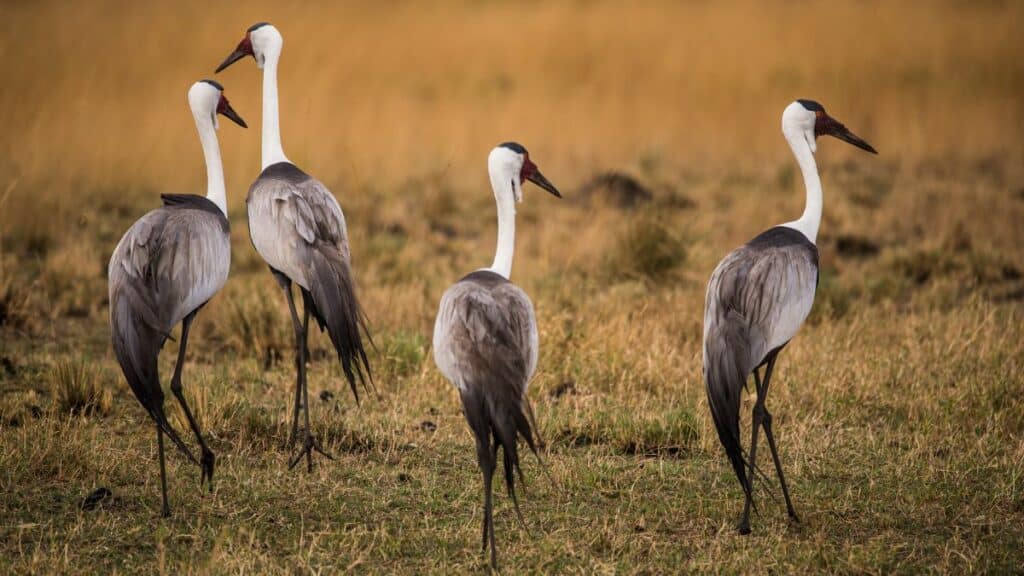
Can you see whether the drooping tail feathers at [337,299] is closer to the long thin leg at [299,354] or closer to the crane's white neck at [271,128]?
the long thin leg at [299,354]

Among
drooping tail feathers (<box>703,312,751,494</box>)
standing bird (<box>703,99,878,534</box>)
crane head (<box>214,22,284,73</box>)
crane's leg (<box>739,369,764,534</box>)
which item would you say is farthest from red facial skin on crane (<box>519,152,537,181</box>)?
crane head (<box>214,22,284,73</box>)

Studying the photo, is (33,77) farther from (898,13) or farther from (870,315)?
(898,13)

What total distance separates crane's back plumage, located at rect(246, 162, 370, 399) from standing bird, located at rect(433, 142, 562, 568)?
3.27 ft

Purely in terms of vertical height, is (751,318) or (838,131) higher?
(838,131)

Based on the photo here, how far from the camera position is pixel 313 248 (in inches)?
247

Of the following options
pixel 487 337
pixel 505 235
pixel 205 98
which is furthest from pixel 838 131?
pixel 205 98

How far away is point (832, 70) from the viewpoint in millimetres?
18094

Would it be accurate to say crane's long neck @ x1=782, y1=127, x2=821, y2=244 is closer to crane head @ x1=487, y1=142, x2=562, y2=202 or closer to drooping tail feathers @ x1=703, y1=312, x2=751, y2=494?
drooping tail feathers @ x1=703, y1=312, x2=751, y2=494

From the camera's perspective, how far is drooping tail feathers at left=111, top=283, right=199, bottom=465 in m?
5.52

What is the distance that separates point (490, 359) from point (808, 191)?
2109mm

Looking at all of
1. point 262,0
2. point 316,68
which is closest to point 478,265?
point 316,68

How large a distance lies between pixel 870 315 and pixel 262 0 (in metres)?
14.2

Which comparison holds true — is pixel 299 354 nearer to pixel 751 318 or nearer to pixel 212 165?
pixel 212 165

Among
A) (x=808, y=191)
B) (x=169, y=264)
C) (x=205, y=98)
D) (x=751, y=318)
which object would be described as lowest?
(x=751, y=318)
